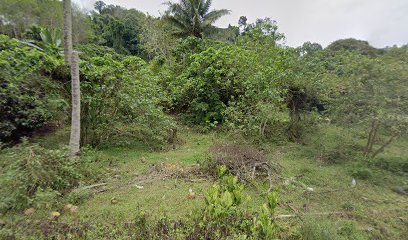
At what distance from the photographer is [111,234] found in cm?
255

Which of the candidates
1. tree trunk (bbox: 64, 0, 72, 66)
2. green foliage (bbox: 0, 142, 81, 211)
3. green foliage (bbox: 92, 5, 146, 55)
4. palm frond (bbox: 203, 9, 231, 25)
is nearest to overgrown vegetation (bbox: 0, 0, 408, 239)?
green foliage (bbox: 0, 142, 81, 211)

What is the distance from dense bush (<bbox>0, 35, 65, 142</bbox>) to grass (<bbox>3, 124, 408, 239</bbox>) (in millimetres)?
995

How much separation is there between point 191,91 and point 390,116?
233 inches

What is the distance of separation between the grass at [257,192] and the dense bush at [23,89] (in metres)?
1.00

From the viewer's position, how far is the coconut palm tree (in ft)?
48.0

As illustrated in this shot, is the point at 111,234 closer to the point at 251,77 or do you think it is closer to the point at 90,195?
the point at 90,195

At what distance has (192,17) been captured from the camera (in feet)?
48.6

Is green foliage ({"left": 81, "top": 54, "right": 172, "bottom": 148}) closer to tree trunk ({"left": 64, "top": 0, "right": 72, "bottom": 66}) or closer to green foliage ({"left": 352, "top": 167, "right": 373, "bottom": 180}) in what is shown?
tree trunk ({"left": 64, "top": 0, "right": 72, "bottom": 66})

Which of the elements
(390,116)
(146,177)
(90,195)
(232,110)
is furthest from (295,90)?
(90,195)

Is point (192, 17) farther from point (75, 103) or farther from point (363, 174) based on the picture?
point (363, 174)

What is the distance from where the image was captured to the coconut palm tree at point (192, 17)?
14633mm

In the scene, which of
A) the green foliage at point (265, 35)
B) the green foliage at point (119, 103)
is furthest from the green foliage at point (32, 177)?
the green foliage at point (265, 35)

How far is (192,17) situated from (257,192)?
13.3m

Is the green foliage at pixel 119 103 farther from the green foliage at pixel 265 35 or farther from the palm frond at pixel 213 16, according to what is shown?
the palm frond at pixel 213 16
